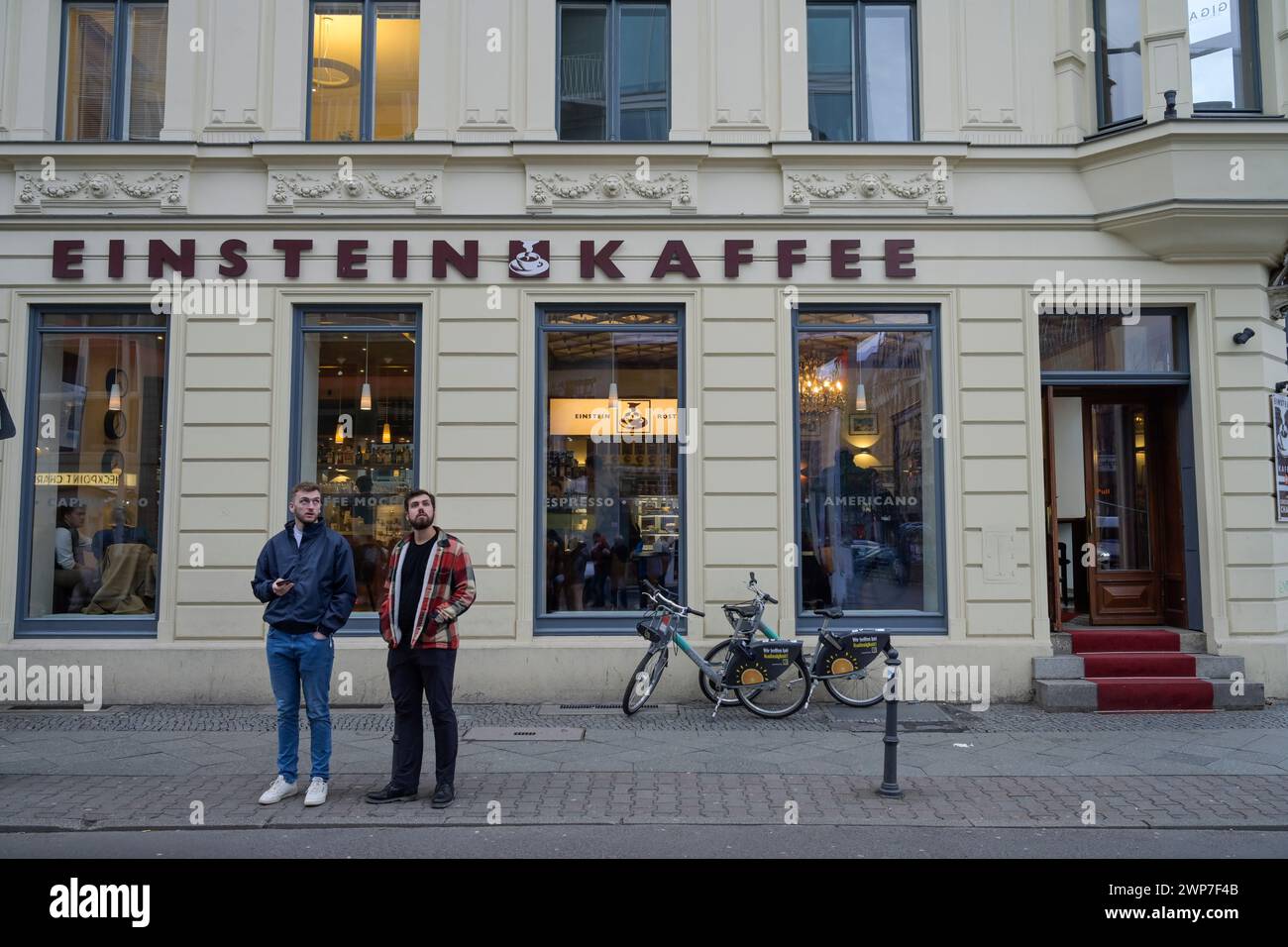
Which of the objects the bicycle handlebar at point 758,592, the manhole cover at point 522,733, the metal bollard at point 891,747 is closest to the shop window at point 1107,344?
the bicycle handlebar at point 758,592

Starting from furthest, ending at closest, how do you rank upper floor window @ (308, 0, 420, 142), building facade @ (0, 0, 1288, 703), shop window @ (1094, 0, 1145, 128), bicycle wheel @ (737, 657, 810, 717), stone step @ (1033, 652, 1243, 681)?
upper floor window @ (308, 0, 420, 142)
shop window @ (1094, 0, 1145, 128)
building facade @ (0, 0, 1288, 703)
stone step @ (1033, 652, 1243, 681)
bicycle wheel @ (737, 657, 810, 717)

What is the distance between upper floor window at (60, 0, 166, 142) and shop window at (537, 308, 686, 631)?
5.46m

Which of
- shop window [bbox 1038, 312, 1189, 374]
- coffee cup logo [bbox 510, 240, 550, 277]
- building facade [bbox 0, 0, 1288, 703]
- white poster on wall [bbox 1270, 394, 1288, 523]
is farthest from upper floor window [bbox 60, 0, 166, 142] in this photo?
white poster on wall [bbox 1270, 394, 1288, 523]

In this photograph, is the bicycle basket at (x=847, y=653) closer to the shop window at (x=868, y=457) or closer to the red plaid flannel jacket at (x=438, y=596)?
the shop window at (x=868, y=457)

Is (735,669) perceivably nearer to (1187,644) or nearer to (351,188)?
(1187,644)

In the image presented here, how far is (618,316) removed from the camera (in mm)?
10891

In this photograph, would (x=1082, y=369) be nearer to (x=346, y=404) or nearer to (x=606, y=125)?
(x=606, y=125)

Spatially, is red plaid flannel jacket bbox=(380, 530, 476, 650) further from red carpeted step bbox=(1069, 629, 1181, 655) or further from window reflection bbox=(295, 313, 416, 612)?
red carpeted step bbox=(1069, 629, 1181, 655)

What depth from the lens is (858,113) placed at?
433 inches

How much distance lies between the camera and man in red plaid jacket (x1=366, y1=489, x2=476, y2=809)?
22.2ft

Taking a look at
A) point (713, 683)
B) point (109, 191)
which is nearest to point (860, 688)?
point (713, 683)

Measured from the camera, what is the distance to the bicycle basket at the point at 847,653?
980cm

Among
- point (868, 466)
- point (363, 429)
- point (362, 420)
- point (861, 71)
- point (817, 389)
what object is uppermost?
point (861, 71)

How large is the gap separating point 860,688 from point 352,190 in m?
8.16
